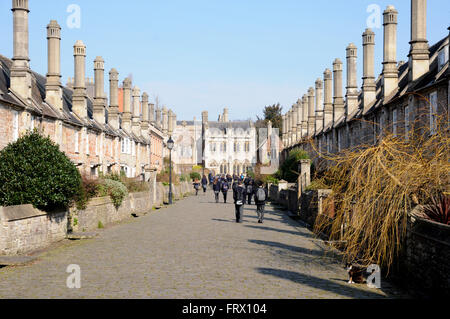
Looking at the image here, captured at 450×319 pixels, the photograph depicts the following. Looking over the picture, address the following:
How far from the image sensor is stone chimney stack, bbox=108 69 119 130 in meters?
44.3

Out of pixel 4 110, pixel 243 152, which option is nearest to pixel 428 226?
pixel 4 110

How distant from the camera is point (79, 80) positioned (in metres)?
36.1

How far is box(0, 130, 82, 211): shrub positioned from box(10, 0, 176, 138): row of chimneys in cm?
1235

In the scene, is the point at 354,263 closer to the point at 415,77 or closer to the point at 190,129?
the point at 415,77

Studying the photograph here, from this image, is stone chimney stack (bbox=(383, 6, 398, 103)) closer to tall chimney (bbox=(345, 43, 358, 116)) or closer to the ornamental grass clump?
tall chimney (bbox=(345, 43, 358, 116))

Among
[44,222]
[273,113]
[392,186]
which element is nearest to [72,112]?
[44,222]

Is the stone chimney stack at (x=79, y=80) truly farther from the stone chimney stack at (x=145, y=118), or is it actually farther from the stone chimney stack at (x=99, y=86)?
the stone chimney stack at (x=145, y=118)

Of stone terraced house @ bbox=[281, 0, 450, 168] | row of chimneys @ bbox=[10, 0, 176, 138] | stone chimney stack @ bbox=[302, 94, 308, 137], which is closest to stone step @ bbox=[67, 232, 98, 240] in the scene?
stone terraced house @ bbox=[281, 0, 450, 168]

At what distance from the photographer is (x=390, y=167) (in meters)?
9.62

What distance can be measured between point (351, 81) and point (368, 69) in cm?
572

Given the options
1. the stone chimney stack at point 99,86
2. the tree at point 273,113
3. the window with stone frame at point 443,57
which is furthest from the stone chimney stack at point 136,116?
the tree at point 273,113

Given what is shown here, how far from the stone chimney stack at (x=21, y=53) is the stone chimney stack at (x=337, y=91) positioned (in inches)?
1094

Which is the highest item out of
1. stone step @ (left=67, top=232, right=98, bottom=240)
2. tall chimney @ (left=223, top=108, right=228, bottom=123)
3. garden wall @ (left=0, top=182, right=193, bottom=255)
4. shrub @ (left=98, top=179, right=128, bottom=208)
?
tall chimney @ (left=223, top=108, right=228, bottom=123)
